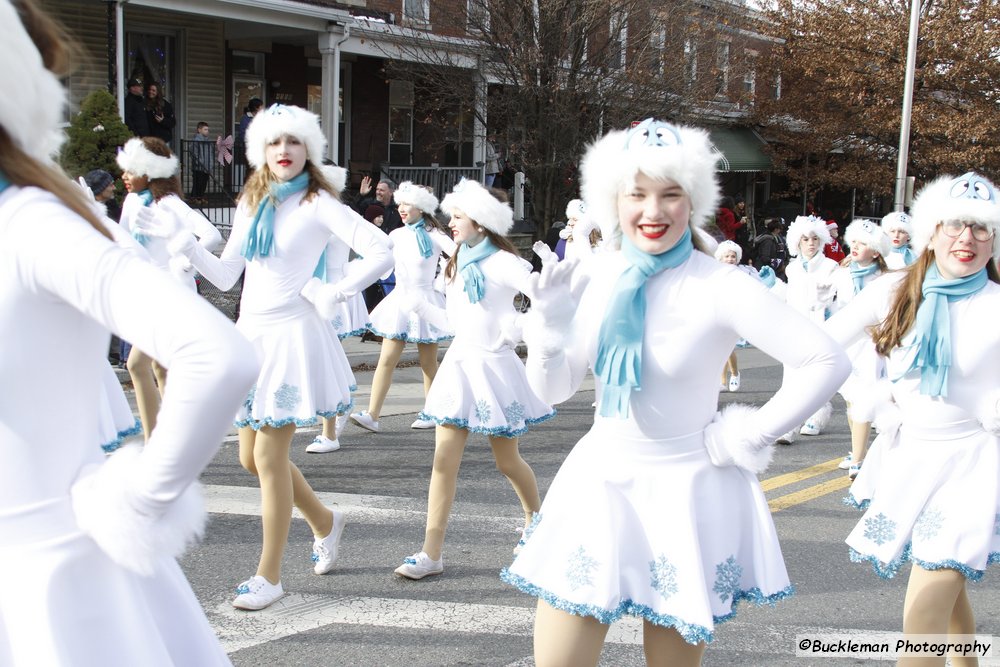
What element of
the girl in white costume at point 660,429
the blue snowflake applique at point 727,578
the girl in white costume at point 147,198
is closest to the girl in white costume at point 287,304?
the girl in white costume at point 660,429

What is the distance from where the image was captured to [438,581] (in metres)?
5.50

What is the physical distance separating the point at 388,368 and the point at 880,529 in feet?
18.6

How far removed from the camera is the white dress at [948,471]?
392cm

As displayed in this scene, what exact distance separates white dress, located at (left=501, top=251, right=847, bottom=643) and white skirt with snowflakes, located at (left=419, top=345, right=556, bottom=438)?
7.47ft

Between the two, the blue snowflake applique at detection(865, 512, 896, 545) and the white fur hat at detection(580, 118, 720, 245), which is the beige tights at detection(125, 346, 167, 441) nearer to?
the white fur hat at detection(580, 118, 720, 245)

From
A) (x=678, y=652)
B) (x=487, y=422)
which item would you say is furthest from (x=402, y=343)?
(x=678, y=652)

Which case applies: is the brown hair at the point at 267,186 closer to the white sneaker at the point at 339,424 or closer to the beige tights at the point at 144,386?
the beige tights at the point at 144,386

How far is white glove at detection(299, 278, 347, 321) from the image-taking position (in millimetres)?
5188

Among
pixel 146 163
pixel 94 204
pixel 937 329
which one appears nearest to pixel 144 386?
pixel 146 163

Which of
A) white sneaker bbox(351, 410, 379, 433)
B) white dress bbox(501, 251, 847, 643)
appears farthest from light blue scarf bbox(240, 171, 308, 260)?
white sneaker bbox(351, 410, 379, 433)

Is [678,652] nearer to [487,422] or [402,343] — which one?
[487,422]

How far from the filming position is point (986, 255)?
4277 millimetres

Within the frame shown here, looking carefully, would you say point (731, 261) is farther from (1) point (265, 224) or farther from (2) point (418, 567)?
(1) point (265, 224)

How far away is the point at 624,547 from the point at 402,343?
651cm
